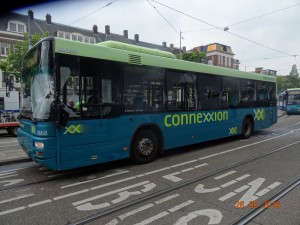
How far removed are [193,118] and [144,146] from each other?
82.0 inches

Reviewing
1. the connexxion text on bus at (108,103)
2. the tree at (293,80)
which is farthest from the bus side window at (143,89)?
the tree at (293,80)

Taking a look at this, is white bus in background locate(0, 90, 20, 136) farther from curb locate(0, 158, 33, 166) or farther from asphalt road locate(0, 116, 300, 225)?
asphalt road locate(0, 116, 300, 225)

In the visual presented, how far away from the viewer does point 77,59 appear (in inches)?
196

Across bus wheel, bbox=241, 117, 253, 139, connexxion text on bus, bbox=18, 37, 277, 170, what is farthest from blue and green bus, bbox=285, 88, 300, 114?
connexxion text on bus, bbox=18, 37, 277, 170

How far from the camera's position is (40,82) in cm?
495

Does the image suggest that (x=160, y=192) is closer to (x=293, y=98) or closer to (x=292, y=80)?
(x=293, y=98)

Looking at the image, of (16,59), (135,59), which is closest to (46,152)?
(135,59)

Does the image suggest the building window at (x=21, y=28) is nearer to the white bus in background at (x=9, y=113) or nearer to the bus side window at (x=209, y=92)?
the white bus in background at (x=9, y=113)

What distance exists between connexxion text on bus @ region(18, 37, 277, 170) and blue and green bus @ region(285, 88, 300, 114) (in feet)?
65.6

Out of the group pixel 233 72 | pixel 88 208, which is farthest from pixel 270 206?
pixel 233 72

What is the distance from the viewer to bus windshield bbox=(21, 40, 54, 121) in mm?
4686

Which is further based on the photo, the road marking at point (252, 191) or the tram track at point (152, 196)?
the road marking at point (252, 191)

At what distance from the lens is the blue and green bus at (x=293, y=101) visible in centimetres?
2413

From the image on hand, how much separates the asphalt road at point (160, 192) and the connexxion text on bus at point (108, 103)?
576mm
